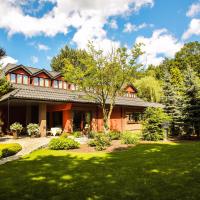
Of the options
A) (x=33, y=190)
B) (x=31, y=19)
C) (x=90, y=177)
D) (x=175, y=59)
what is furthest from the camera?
(x=175, y=59)

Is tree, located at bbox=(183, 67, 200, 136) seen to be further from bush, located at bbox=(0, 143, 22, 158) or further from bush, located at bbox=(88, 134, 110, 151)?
bush, located at bbox=(0, 143, 22, 158)

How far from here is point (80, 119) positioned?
2559 centimetres

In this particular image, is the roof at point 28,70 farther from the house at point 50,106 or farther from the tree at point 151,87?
the tree at point 151,87

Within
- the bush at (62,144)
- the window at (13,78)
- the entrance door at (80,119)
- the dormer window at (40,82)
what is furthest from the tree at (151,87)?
the bush at (62,144)

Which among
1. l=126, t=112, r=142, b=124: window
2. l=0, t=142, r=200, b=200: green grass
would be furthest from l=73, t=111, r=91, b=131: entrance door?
l=0, t=142, r=200, b=200: green grass

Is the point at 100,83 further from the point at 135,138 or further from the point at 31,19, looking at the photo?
the point at 31,19

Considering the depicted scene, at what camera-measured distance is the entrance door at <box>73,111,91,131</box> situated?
24967 millimetres

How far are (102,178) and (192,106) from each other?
15.5m

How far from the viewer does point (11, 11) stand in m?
13.3

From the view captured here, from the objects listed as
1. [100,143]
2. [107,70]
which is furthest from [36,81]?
[100,143]

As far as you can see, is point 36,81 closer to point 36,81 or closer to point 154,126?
point 36,81

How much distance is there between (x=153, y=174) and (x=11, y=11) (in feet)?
39.1

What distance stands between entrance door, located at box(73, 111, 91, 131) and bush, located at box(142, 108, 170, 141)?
7.90m

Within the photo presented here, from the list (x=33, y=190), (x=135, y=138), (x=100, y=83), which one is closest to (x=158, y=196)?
(x=33, y=190)
